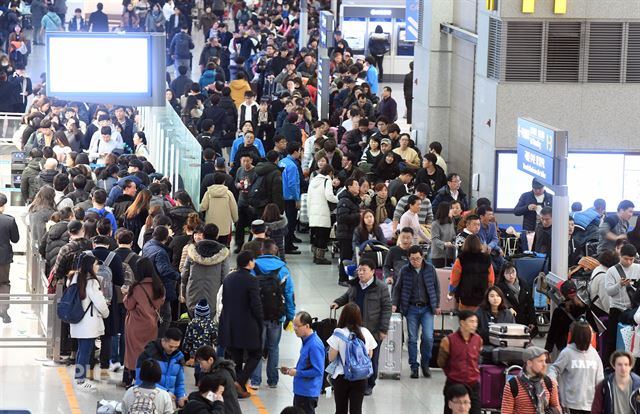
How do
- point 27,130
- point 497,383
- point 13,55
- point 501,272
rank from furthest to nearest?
point 13,55 → point 27,130 → point 501,272 → point 497,383

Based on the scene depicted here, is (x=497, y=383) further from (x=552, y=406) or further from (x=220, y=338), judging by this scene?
(x=220, y=338)

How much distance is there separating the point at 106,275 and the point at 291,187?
268 inches

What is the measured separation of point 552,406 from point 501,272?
15.9 feet

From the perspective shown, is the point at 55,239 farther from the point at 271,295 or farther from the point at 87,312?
the point at 271,295

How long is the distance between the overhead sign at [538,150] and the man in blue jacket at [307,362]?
15.8 ft

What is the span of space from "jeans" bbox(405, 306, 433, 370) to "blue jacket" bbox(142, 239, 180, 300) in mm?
2498

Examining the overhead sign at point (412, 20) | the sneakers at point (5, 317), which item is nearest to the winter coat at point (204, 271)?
the sneakers at point (5, 317)

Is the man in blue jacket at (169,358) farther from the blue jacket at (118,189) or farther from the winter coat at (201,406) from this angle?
the blue jacket at (118,189)

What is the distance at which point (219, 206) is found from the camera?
19.6m

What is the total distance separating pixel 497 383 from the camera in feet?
44.7

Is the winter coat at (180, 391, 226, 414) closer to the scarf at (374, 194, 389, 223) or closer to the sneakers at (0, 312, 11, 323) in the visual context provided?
the sneakers at (0, 312, 11, 323)

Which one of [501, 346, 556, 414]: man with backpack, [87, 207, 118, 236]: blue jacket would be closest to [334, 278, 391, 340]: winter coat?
[501, 346, 556, 414]: man with backpack

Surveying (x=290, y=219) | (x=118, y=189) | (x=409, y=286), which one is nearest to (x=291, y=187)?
(x=290, y=219)

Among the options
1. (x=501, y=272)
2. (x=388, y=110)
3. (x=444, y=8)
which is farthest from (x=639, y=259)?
(x=388, y=110)
